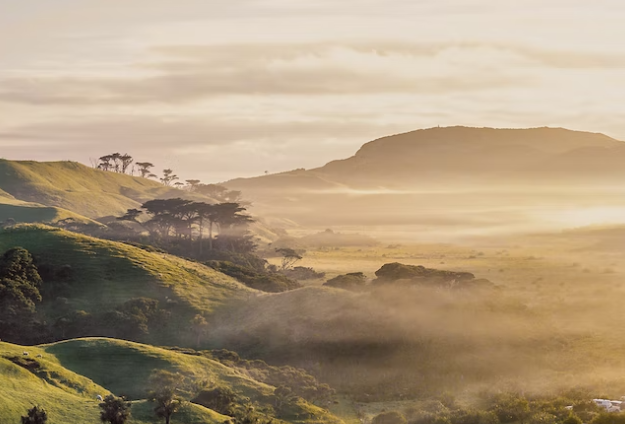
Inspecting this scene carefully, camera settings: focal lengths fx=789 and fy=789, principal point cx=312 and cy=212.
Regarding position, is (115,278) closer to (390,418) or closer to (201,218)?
(390,418)

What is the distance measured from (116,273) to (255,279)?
79.6 feet

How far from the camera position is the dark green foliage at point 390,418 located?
64.7 m

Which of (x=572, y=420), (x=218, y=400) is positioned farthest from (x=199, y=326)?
(x=572, y=420)

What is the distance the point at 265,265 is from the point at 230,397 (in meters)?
121

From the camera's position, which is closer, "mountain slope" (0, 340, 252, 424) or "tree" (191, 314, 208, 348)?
"mountain slope" (0, 340, 252, 424)

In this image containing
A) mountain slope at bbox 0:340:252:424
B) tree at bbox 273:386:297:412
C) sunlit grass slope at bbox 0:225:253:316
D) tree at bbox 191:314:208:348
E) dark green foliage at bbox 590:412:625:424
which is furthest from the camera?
sunlit grass slope at bbox 0:225:253:316

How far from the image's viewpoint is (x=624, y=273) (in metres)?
182

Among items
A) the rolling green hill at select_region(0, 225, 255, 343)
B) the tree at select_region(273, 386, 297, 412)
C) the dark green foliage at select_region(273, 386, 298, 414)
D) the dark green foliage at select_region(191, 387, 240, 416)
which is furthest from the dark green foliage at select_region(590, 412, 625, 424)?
the rolling green hill at select_region(0, 225, 255, 343)

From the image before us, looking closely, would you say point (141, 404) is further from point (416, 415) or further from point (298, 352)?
point (298, 352)

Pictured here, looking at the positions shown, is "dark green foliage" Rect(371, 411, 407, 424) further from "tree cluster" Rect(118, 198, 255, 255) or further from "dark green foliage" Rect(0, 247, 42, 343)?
"tree cluster" Rect(118, 198, 255, 255)

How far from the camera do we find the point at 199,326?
337 ft

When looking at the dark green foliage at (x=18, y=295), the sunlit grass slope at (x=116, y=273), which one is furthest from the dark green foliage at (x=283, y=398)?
the dark green foliage at (x=18, y=295)

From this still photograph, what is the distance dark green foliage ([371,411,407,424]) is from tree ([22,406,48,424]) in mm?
29645

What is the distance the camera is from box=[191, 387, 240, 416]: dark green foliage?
61.2 meters
